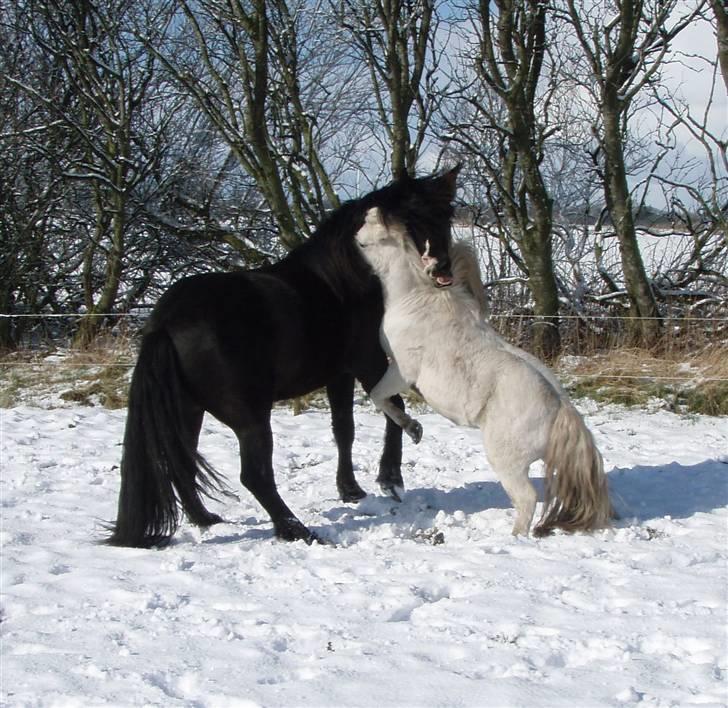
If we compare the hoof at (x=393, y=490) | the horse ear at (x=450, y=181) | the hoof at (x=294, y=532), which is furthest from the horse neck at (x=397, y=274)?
the hoof at (x=294, y=532)

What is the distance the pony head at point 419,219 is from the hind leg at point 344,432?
0.89 m

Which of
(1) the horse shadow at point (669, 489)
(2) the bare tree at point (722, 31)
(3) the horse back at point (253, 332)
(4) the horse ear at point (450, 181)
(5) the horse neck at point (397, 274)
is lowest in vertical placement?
(1) the horse shadow at point (669, 489)

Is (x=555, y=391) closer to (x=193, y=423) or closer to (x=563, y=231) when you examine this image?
(x=193, y=423)

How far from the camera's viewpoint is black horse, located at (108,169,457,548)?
14.4 feet

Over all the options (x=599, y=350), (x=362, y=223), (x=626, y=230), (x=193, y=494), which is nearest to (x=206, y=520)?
(x=193, y=494)

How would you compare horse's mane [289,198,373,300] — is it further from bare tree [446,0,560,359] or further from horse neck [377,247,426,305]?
bare tree [446,0,560,359]

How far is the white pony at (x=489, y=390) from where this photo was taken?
4.49 meters

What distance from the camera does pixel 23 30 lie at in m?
11.5

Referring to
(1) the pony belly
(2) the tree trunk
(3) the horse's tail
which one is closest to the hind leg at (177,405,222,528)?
(1) the pony belly

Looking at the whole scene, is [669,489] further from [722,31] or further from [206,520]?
[722,31]

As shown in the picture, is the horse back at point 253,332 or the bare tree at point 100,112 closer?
the horse back at point 253,332

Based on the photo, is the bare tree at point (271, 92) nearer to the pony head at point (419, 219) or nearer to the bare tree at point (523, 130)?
the bare tree at point (523, 130)

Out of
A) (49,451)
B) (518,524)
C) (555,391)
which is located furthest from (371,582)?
(49,451)

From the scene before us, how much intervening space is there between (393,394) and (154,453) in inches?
50.9
